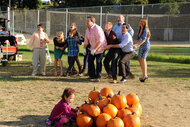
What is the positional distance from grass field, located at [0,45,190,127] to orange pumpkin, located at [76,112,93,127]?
26.4 inches

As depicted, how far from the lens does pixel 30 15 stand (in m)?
26.1

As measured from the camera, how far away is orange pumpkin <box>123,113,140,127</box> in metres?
5.15

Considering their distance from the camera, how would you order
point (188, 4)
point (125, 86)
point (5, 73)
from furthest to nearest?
point (188, 4) < point (5, 73) < point (125, 86)

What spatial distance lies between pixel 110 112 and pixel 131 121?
0.43 meters

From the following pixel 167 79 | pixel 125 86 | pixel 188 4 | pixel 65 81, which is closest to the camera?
pixel 125 86

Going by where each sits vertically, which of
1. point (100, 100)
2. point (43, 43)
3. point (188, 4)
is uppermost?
point (188, 4)

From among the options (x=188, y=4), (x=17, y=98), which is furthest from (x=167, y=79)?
(x=188, y=4)

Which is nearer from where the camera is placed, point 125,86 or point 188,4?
point 125,86

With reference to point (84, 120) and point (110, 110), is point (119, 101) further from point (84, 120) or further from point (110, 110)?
point (84, 120)

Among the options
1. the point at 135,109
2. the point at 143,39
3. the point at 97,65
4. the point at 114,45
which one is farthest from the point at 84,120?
the point at 143,39

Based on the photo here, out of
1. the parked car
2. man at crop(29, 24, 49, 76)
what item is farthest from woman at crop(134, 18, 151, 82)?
the parked car

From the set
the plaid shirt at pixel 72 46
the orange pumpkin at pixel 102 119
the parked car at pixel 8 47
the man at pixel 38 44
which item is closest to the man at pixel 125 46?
the plaid shirt at pixel 72 46

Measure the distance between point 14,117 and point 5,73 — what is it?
5.66 m

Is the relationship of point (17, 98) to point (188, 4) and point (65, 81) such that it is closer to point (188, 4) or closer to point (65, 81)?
point (65, 81)
